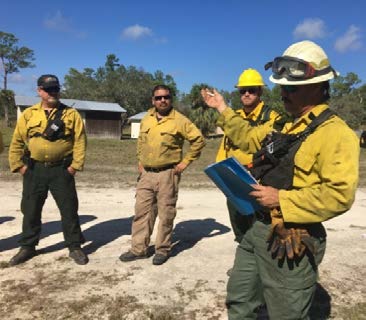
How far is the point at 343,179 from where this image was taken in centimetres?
224

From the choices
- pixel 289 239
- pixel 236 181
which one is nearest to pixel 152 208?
pixel 236 181

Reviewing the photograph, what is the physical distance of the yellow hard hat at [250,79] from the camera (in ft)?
15.6

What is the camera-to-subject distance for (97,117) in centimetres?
4109

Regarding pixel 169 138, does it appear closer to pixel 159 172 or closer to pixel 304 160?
pixel 159 172

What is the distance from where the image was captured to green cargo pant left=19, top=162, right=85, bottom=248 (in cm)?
529

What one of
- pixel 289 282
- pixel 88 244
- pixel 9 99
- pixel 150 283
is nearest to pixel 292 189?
pixel 289 282

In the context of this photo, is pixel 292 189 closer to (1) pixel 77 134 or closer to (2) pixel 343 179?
(2) pixel 343 179

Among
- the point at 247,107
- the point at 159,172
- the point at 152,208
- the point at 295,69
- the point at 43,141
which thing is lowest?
the point at 152,208

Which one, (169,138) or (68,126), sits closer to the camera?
(68,126)

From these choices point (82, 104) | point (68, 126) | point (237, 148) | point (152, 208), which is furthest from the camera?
point (82, 104)

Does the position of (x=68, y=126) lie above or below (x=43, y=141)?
above

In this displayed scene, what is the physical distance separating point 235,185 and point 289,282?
67 centimetres

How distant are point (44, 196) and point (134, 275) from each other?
154cm

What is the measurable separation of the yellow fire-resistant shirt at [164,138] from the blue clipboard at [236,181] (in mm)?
2645
